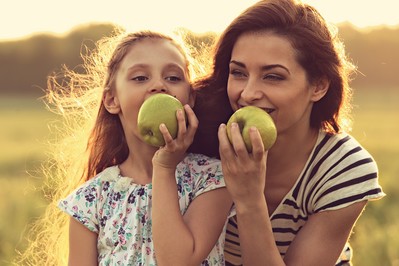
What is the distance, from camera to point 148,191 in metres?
4.07

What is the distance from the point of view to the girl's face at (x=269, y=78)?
12.9ft

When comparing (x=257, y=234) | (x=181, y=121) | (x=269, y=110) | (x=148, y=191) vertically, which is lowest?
(x=257, y=234)

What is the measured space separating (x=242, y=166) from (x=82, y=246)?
931 mm

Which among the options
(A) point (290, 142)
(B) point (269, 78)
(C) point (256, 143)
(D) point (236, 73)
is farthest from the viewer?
(A) point (290, 142)

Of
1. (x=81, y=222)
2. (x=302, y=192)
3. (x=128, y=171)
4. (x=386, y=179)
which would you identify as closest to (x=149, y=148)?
(x=128, y=171)

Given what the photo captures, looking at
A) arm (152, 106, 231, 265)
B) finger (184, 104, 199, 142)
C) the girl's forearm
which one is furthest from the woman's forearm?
finger (184, 104, 199, 142)

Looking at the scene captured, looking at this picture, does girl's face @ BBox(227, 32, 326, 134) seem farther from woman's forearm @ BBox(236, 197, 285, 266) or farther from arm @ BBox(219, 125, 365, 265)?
woman's forearm @ BBox(236, 197, 285, 266)

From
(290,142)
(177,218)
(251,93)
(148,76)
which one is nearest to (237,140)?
(251,93)

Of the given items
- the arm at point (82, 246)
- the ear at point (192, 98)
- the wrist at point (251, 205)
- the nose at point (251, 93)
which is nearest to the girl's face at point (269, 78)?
the nose at point (251, 93)

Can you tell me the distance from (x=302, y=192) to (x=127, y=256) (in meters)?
0.95

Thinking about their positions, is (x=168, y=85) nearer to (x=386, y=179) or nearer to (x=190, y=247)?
(x=190, y=247)

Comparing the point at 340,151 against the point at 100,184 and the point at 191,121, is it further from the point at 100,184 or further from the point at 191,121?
the point at 100,184

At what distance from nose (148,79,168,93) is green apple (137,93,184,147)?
124 mm

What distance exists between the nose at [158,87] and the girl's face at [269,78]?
344mm
